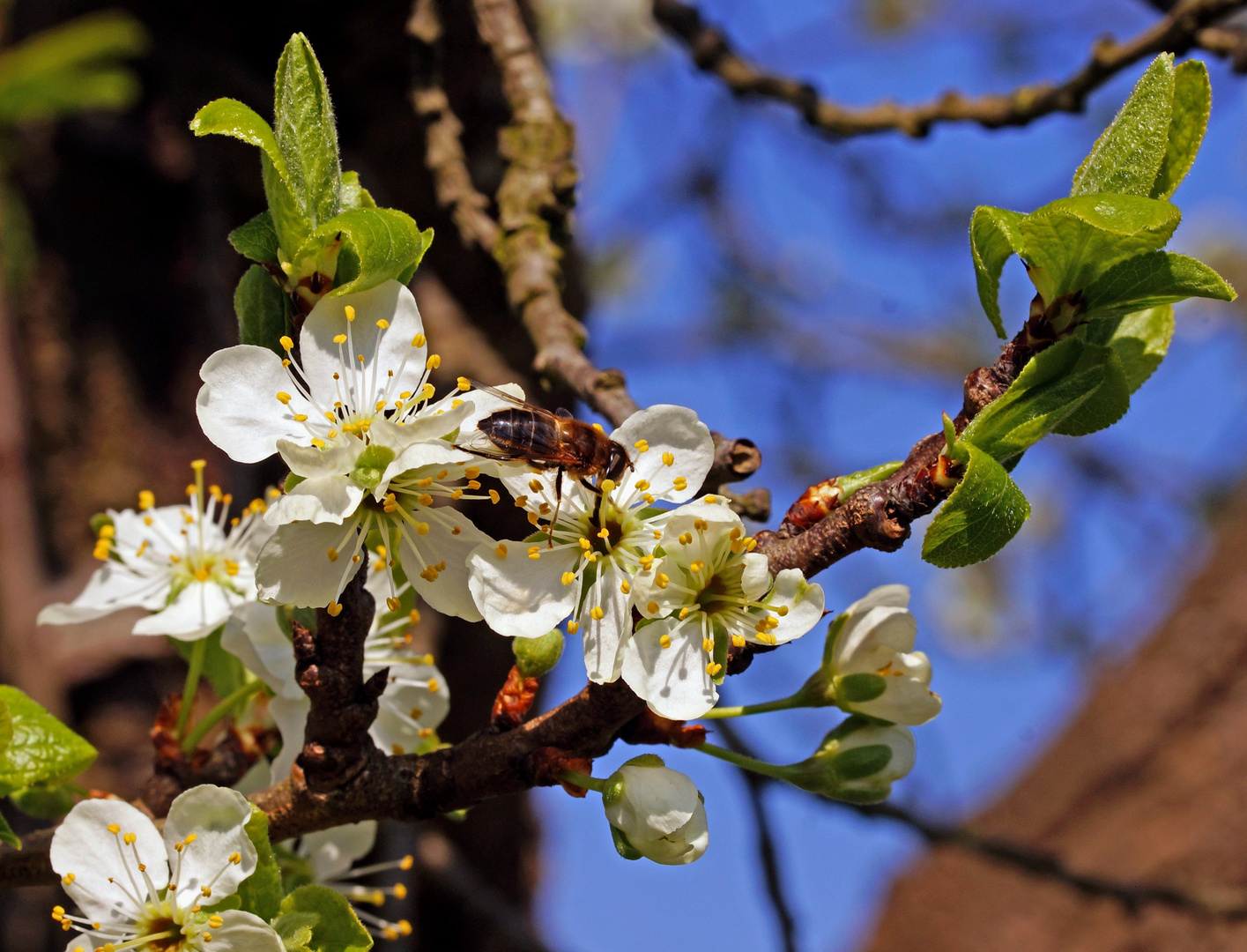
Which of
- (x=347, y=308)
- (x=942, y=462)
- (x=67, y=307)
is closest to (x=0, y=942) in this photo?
(x=67, y=307)

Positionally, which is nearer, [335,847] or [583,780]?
[583,780]

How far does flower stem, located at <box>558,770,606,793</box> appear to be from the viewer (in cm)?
84

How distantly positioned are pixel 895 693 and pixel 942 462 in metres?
0.27

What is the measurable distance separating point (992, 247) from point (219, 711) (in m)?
0.89

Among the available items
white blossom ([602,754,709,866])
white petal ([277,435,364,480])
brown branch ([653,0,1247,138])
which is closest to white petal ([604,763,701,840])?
white blossom ([602,754,709,866])

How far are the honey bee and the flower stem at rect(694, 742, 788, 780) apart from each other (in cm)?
22

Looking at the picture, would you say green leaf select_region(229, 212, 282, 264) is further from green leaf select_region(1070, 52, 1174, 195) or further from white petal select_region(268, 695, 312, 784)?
green leaf select_region(1070, 52, 1174, 195)

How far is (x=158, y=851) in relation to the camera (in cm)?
91

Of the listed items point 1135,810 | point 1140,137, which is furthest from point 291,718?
point 1135,810

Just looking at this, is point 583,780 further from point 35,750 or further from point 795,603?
point 35,750

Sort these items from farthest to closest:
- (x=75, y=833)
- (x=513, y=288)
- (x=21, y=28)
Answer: (x=21, y=28), (x=513, y=288), (x=75, y=833)

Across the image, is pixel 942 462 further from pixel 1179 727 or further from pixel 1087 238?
pixel 1179 727

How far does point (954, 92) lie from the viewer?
1730 millimetres

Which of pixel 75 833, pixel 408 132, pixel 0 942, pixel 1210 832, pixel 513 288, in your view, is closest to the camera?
pixel 75 833
